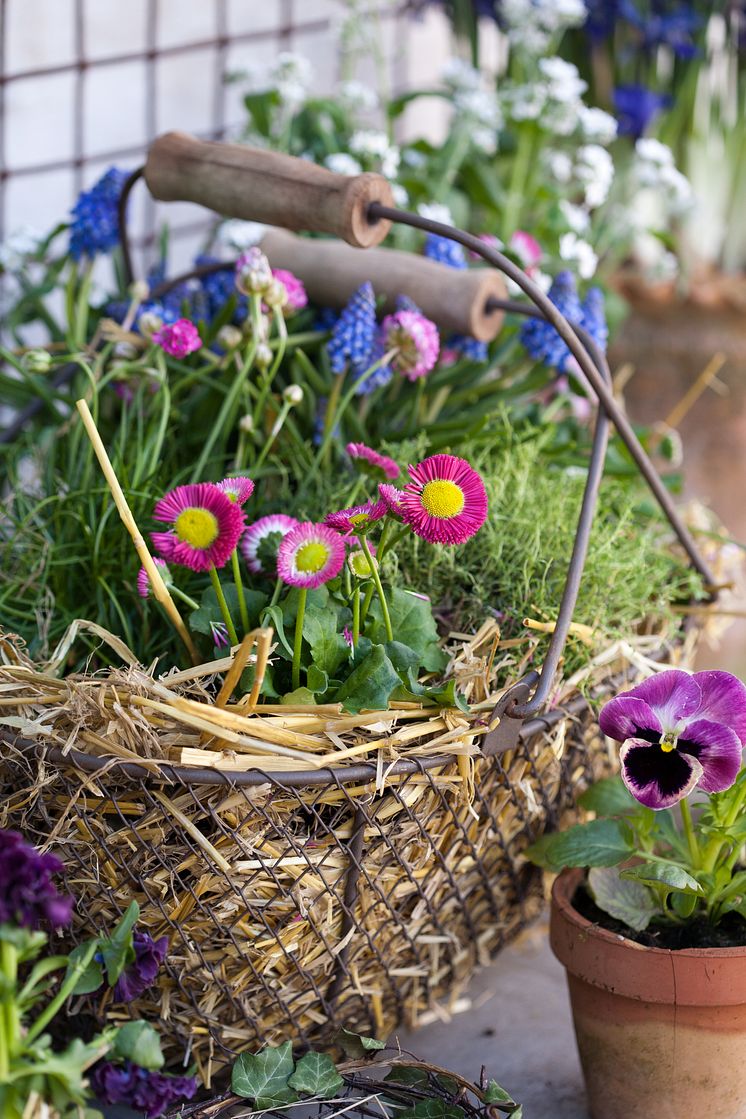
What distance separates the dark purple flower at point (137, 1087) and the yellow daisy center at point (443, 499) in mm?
339

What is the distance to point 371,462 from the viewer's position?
2.34 ft

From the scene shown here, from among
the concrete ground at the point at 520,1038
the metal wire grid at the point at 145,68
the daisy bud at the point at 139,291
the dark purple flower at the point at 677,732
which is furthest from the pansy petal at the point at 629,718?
the metal wire grid at the point at 145,68

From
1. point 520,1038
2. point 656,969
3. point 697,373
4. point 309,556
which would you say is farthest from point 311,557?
point 697,373

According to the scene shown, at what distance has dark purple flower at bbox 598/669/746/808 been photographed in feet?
2.06

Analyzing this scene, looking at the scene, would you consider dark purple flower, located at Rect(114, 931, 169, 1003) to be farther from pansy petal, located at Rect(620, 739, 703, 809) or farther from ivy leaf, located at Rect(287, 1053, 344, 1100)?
pansy petal, located at Rect(620, 739, 703, 809)

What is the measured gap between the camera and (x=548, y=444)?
3.23 ft

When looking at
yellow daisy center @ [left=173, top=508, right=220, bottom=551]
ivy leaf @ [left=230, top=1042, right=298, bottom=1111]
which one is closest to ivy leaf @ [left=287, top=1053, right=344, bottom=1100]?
ivy leaf @ [left=230, top=1042, right=298, bottom=1111]

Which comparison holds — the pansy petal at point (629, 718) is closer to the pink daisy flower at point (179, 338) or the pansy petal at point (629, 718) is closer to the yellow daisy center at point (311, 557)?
the yellow daisy center at point (311, 557)

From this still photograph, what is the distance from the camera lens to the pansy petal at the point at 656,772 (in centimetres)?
62

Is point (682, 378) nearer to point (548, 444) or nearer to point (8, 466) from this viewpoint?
point (548, 444)

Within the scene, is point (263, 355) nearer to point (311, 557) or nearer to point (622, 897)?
point (311, 557)

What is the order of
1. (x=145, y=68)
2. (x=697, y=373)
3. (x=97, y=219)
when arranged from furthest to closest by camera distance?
(x=697, y=373) → (x=145, y=68) → (x=97, y=219)

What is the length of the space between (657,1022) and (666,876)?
0.35ft

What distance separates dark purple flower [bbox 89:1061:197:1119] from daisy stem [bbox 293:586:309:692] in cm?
23
